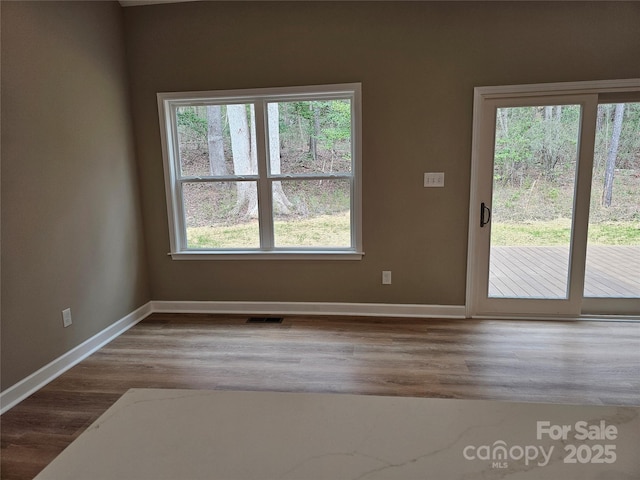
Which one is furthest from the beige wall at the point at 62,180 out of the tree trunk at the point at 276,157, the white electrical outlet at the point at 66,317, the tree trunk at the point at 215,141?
the tree trunk at the point at 276,157

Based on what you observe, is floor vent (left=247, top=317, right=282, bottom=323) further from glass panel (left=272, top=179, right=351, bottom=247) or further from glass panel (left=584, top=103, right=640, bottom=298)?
glass panel (left=584, top=103, right=640, bottom=298)

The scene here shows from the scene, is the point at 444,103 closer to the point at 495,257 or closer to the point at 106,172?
the point at 495,257

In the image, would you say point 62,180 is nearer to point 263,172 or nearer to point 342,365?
point 263,172

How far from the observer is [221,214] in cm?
354

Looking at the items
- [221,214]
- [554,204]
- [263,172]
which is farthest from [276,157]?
[554,204]

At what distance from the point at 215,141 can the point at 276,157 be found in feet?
1.99

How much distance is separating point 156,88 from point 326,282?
2376 mm

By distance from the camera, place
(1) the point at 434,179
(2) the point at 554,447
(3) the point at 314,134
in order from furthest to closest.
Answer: (3) the point at 314,134, (1) the point at 434,179, (2) the point at 554,447

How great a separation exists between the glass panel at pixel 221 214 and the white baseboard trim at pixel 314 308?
0.59 metres

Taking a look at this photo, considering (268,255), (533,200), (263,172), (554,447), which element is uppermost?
(263,172)

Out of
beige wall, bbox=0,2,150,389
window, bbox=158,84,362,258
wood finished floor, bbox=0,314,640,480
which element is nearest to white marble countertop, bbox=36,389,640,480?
wood finished floor, bbox=0,314,640,480

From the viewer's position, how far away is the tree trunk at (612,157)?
3.04m

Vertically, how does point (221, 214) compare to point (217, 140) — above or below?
below

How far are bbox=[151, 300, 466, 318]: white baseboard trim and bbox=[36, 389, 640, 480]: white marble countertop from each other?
2806 mm
